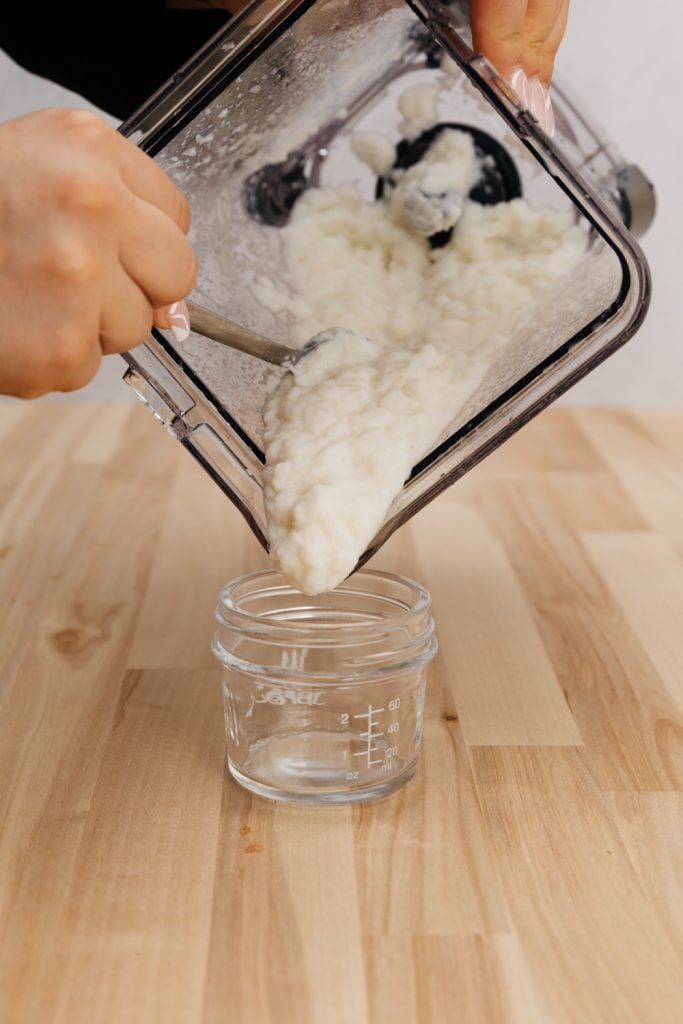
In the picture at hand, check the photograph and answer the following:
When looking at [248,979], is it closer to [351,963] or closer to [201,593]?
[351,963]

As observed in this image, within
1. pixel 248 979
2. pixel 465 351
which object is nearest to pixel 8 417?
pixel 465 351

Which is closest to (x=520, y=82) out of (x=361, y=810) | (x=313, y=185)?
(x=313, y=185)

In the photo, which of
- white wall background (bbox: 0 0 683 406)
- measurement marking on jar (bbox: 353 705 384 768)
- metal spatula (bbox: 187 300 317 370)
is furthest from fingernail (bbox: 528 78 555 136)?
white wall background (bbox: 0 0 683 406)

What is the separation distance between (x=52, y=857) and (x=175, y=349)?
26 centimetres

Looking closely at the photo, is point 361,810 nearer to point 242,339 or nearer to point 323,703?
point 323,703

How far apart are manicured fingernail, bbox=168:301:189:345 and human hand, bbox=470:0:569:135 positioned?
19 cm

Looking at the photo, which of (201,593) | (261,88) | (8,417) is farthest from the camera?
(8,417)

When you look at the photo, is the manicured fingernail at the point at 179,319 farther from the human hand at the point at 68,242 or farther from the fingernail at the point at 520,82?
the fingernail at the point at 520,82

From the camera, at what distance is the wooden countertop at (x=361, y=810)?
19.6 inches

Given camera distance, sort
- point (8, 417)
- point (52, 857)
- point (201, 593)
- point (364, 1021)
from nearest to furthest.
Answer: point (364, 1021) → point (52, 857) → point (201, 593) → point (8, 417)

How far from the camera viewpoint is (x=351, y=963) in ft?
1.66

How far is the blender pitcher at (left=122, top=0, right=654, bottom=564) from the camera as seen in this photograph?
0.61 metres

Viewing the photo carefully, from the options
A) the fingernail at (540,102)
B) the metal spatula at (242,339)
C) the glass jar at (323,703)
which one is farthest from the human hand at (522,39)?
the glass jar at (323,703)

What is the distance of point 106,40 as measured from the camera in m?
0.92
